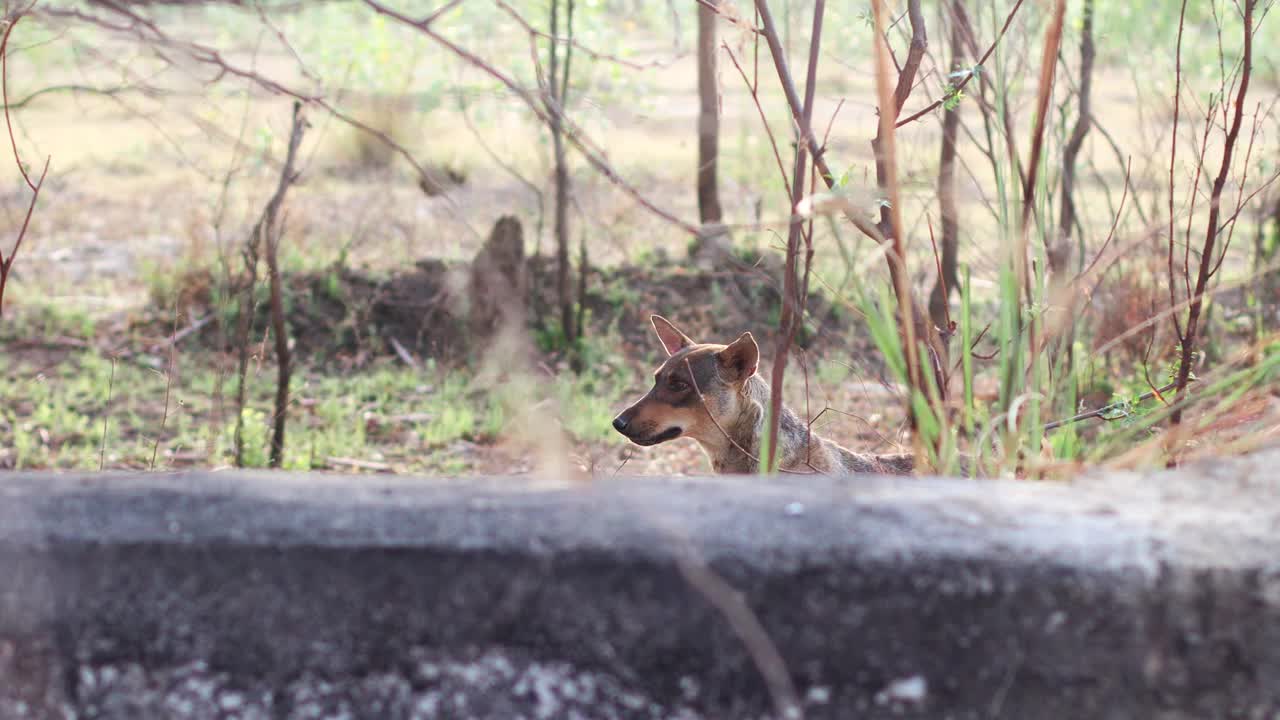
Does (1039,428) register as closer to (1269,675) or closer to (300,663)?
(1269,675)

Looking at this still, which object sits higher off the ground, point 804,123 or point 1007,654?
point 804,123

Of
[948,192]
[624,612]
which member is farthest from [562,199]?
[624,612]

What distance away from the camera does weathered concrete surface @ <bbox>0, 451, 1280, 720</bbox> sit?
1699 millimetres

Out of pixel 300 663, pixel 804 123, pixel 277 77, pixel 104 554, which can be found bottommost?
pixel 300 663

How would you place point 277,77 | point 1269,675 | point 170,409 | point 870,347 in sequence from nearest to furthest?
point 1269,675 < point 170,409 < point 870,347 < point 277,77

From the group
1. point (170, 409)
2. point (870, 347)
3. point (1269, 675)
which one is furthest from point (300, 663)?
point (870, 347)

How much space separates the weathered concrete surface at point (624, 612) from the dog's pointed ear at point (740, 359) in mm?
2449

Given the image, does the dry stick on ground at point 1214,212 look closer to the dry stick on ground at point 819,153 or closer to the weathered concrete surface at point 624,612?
the dry stick on ground at point 819,153

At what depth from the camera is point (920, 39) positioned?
290 cm

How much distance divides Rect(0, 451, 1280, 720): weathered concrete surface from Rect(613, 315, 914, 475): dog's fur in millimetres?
2476

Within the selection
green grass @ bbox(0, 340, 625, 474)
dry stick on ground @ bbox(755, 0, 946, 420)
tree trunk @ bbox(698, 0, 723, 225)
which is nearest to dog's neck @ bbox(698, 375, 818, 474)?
green grass @ bbox(0, 340, 625, 474)

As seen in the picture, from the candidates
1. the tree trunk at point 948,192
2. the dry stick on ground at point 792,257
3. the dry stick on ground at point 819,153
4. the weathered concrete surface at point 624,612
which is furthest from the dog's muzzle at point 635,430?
the weathered concrete surface at point 624,612

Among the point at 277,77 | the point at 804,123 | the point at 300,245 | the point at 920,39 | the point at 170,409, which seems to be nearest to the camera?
the point at 804,123

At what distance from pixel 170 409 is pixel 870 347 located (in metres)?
3.86
